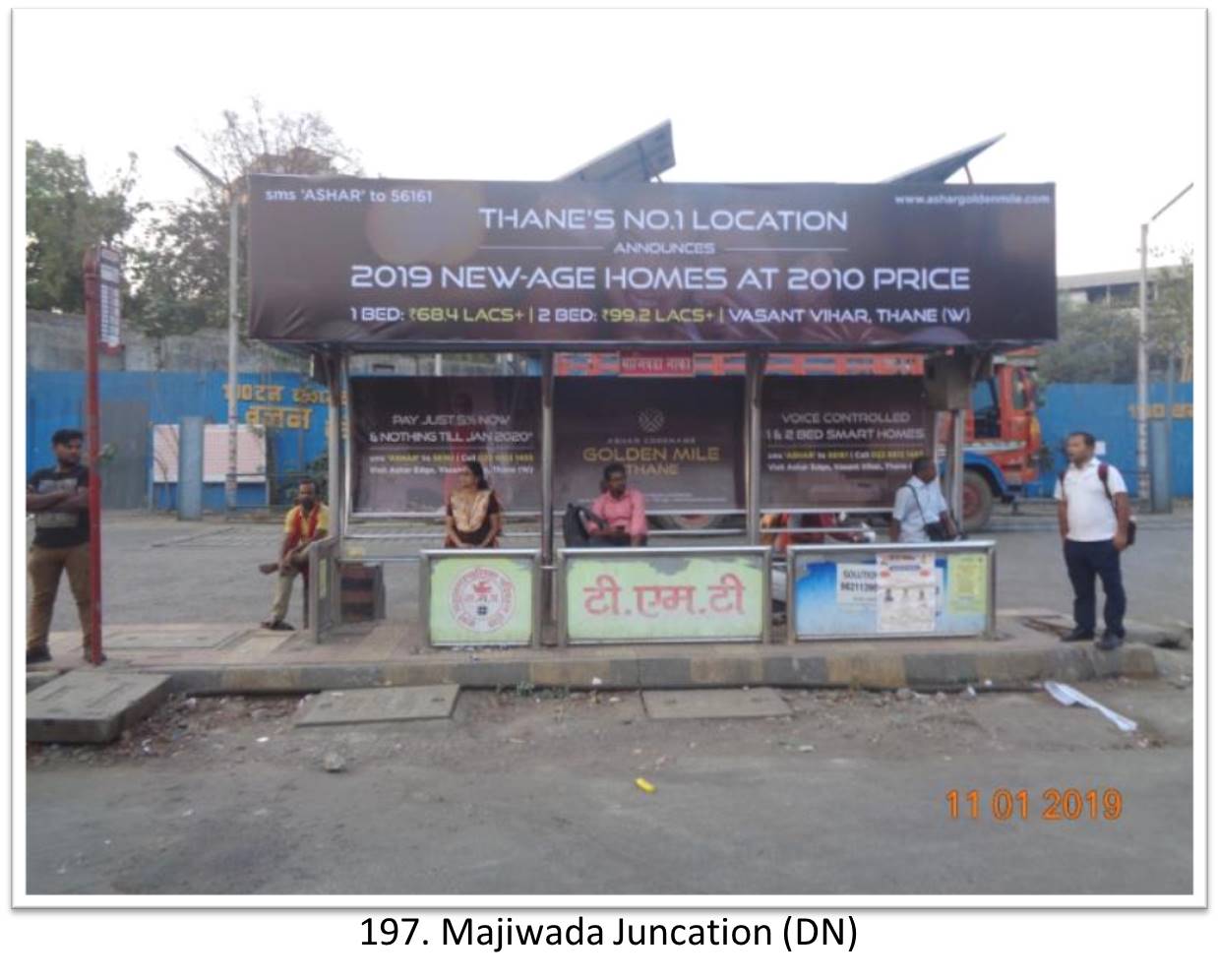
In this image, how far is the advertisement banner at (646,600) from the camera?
801cm

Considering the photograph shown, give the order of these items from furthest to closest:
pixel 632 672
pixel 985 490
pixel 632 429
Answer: pixel 985 490
pixel 632 429
pixel 632 672

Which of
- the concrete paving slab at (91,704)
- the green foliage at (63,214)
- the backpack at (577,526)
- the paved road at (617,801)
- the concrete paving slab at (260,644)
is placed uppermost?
the green foliage at (63,214)

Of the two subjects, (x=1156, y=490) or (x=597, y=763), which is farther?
(x=1156, y=490)

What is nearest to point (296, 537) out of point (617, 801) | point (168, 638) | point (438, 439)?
point (168, 638)

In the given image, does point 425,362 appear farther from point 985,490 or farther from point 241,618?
point 985,490

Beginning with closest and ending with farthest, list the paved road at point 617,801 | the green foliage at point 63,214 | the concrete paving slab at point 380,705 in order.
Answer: the paved road at point 617,801 < the concrete paving slab at point 380,705 < the green foliage at point 63,214

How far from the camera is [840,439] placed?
970cm

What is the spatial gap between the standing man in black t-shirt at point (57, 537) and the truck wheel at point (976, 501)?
13.7 meters

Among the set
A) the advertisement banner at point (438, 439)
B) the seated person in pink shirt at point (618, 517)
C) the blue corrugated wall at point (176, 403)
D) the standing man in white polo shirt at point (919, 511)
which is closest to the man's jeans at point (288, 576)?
the advertisement banner at point (438, 439)

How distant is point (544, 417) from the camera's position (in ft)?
29.4

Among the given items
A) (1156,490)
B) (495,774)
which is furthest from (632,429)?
(1156,490)

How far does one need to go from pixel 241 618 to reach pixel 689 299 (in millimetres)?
5339

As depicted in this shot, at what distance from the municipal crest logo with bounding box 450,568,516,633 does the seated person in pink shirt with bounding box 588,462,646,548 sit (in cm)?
106
